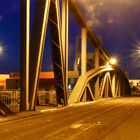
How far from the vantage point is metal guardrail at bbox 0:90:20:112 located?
2642 centimetres

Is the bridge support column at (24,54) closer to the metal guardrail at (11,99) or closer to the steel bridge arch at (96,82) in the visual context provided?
the metal guardrail at (11,99)

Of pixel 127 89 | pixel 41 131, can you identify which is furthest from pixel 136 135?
pixel 127 89

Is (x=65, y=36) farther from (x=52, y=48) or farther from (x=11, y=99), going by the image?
(x=11, y=99)

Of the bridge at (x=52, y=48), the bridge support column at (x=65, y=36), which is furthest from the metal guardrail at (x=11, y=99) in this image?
the bridge support column at (x=65, y=36)

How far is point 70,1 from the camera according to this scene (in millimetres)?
37656

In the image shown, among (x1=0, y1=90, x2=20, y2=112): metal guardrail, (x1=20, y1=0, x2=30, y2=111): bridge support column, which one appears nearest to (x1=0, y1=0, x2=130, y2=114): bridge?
(x1=20, y1=0, x2=30, y2=111): bridge support column

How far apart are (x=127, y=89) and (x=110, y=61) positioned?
2678cm

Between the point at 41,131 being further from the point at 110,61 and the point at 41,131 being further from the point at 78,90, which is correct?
the point at 110,61

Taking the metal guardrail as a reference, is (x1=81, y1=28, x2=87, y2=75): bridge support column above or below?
above

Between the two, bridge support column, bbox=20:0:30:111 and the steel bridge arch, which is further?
the steel bridge arch

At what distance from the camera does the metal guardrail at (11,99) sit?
26.4 m

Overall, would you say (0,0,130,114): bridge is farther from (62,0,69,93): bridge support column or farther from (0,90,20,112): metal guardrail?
(0,90,20,112): metal guardrail

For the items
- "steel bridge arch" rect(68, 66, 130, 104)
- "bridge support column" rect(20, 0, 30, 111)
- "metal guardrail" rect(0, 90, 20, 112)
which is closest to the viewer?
"bridge support column" rect(20, 0, 30, 111)

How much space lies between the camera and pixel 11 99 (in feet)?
87.4
